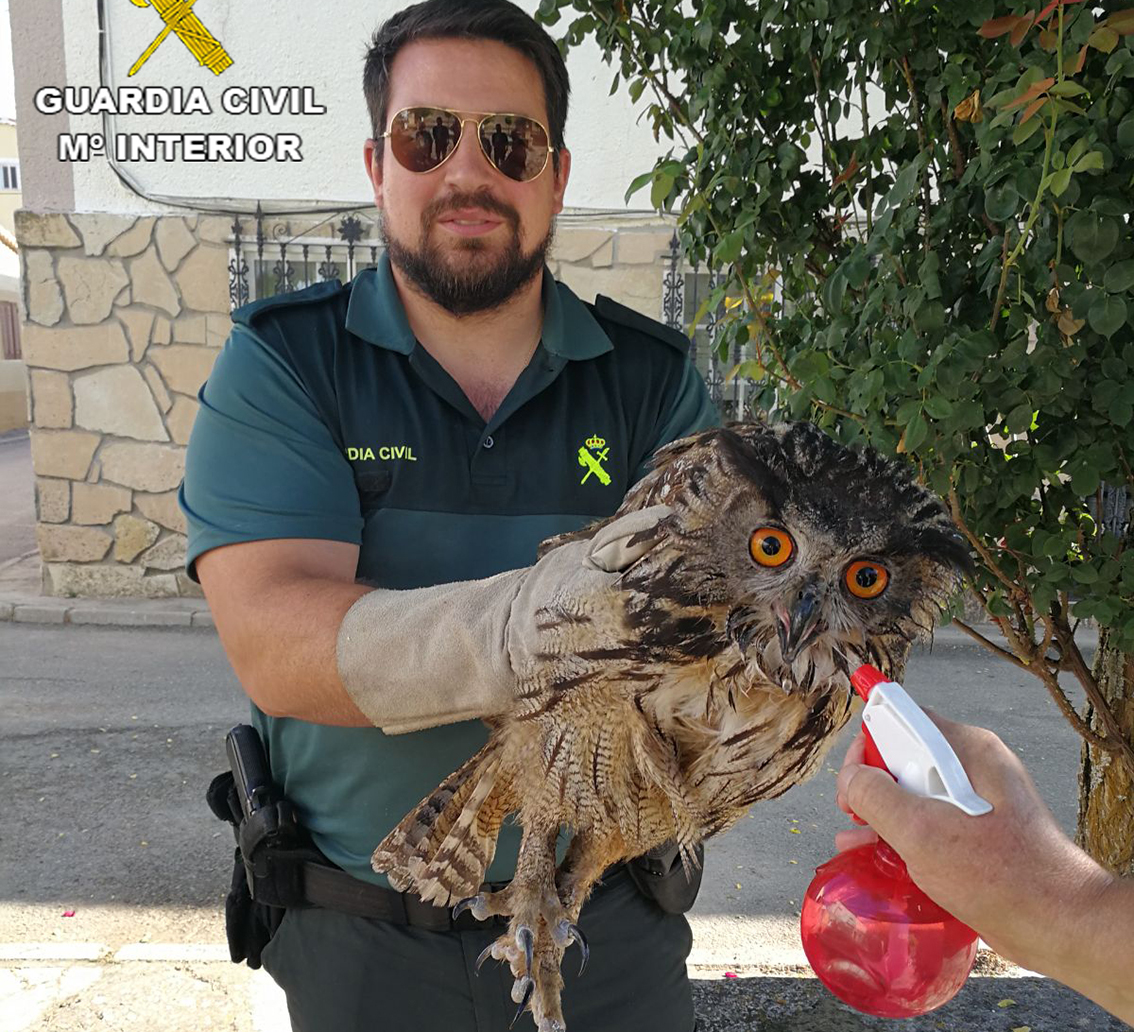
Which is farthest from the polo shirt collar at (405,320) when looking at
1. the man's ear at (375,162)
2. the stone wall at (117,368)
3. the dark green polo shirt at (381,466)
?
the stone wall at (117,368)

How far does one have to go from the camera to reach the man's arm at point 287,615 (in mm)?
1432

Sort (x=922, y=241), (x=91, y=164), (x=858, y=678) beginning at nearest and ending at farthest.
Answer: (x=858, y=678) < (x=922, y=241) < (x=91, y=164)

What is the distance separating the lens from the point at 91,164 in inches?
277

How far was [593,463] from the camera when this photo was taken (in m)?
1.83

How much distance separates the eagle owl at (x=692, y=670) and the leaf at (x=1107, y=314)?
0.36 m

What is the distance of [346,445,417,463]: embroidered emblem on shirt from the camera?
171 centimetres

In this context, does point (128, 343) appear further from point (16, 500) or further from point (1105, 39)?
point (1105, 39)

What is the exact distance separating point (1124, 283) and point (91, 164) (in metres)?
7.26

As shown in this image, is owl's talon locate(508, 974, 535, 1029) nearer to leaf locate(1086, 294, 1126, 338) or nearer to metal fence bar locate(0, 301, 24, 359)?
leaf locate(1086, 294, 1126, 338)

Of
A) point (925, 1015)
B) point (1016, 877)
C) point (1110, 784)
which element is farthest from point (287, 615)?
point (925, 1015)

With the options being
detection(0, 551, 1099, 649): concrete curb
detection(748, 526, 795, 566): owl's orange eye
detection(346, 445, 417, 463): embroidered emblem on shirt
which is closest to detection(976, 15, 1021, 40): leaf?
detection(748, 526, 795, 566): owl's orange eye

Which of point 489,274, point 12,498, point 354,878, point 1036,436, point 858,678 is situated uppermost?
point 489,274

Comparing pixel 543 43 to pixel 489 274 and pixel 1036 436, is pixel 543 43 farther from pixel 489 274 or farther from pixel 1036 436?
pixel 1036 436

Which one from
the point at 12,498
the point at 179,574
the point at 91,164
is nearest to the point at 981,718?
the point at 179,574
